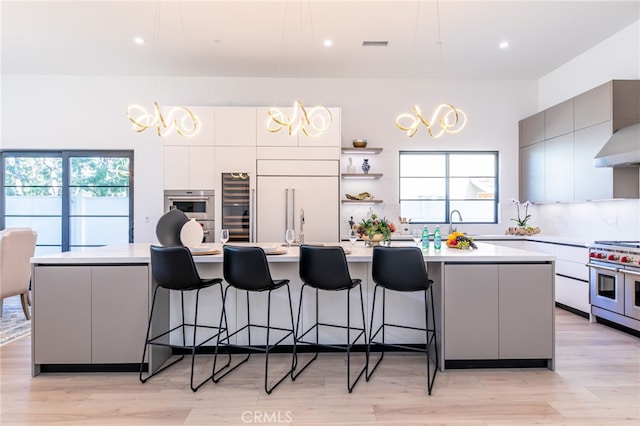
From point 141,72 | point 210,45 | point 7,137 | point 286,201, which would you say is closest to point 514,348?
point 286,201

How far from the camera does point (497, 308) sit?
277 centimetres

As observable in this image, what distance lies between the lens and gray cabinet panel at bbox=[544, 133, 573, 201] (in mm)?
4613

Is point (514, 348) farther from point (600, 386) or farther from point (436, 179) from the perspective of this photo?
point (436, 179)

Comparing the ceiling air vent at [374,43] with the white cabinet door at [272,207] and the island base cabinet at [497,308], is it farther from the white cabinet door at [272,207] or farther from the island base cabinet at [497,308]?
the island base cabinet at [497,308]

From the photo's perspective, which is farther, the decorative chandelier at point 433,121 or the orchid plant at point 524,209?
the orchid plant at point 524,209

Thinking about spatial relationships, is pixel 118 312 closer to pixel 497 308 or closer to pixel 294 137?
pixel 497 308

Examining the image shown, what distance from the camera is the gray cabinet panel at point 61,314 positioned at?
8.87 ft

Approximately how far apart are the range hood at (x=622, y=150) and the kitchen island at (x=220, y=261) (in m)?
1.85

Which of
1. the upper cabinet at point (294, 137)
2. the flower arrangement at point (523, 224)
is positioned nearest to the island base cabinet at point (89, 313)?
the upper cabinet at point (294, 137)

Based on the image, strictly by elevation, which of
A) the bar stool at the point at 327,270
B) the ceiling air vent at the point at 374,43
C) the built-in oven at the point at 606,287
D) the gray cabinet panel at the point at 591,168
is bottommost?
the built-in oven at the point at 606,287

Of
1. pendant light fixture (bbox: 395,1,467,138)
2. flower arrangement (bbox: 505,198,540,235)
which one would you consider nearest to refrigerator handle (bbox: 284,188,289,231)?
pendant light fixture (bbox: 395,1,467,138)

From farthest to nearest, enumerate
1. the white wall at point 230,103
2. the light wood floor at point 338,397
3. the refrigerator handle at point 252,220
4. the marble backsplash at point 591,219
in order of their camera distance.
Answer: the white wall at point 230,103 < the refrigerator handle at point 252,220 < the marble backsplash at point 591,219 < the light wood floor at point 338,397

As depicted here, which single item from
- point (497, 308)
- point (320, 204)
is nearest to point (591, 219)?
point (497, 308)

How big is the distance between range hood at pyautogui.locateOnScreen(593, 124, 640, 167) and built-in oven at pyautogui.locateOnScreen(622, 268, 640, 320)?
1098 mm
